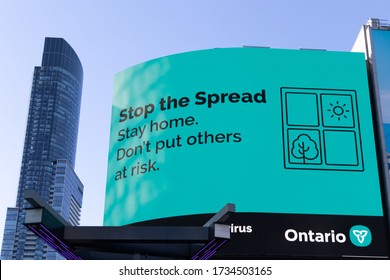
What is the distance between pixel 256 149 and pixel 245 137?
2.71 feet

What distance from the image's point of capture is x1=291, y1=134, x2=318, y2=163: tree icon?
97.3 feet

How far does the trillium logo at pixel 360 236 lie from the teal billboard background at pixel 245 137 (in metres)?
0.78

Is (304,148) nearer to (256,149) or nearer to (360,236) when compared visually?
(256,149)

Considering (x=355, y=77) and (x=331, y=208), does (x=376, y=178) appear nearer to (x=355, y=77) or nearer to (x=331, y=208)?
(x=331, y=208)

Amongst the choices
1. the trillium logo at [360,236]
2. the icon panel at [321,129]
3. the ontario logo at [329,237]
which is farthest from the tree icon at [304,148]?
the trillium logo at [360,236]

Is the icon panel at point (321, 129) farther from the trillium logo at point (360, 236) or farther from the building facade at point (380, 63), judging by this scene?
the trillium logo at point (360, 236)

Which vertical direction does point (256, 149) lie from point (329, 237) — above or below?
above

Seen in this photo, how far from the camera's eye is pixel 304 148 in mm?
29766

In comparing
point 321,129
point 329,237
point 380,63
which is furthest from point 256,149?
point 380,63

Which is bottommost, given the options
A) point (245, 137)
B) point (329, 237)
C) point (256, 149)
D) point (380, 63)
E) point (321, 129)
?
point (329, 237)

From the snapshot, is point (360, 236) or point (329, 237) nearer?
point (329, 237)

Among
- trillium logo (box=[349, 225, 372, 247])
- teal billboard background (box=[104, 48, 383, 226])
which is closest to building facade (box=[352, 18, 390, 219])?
teal billboard background (box=[104, 48, 383, 226])

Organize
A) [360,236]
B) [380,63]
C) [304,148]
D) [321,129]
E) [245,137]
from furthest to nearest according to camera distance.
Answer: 1. [380,63]
2. [321,129]
3. [245,137]
4. [304,148]
5. [360,236]

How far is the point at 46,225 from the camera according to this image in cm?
1883
